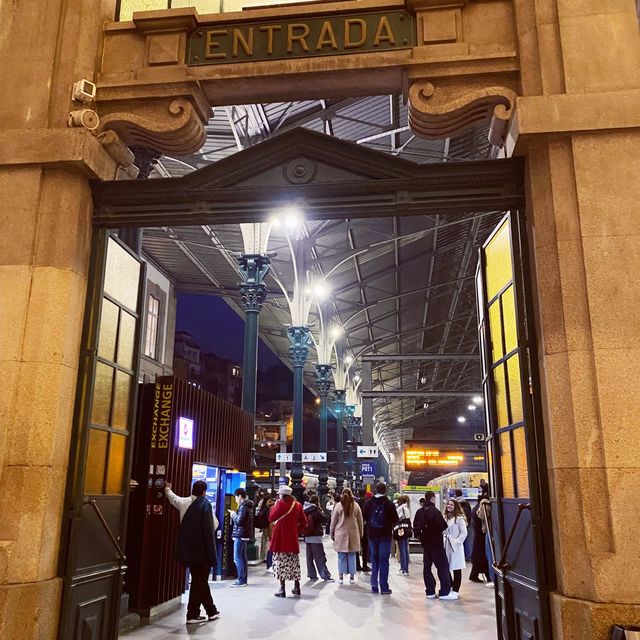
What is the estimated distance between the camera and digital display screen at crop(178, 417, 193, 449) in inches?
344

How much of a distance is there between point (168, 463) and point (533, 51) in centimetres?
638

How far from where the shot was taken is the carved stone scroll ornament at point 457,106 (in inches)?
182

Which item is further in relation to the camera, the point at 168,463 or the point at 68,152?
the point at 168,463

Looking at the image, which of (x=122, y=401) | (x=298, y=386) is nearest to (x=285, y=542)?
(x=122, y=401)

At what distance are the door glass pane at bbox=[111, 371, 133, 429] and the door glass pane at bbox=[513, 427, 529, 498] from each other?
325cm

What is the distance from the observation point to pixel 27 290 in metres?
4.60

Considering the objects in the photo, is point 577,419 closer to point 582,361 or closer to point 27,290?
point 582,361

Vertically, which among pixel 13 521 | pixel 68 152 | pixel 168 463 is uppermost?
pixel 68 152

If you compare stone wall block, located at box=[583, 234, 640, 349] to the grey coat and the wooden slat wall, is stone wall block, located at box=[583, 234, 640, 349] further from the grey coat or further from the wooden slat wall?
the grey coat

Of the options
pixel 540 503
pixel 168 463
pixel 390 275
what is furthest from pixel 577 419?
pixel 390 275

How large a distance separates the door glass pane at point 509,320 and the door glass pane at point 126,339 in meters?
3.23

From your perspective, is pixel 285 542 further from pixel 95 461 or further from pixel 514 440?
pixel 514 440

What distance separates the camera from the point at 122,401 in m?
5.49

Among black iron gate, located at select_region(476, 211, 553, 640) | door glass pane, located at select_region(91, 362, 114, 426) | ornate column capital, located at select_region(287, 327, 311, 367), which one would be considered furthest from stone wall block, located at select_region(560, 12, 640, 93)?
ornate column capital, located at select_region(287, 327, 311, 367)
